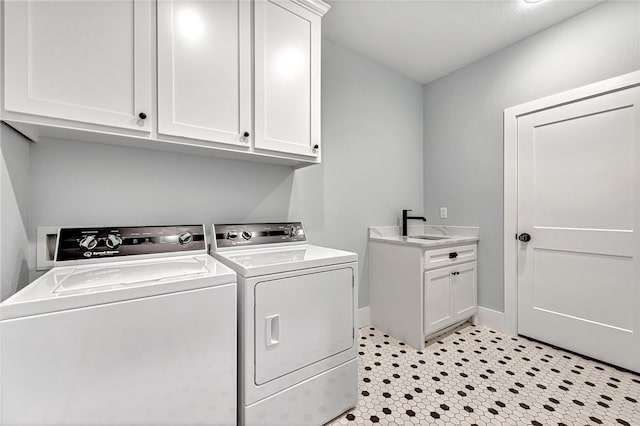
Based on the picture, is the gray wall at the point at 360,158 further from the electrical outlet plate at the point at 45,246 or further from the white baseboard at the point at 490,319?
the electrical outlet plate at the point at 45,246

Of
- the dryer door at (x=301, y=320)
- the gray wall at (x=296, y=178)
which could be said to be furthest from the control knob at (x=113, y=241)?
the dryer door at (x=301, y=320)

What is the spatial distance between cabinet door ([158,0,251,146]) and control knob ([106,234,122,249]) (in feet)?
1.96

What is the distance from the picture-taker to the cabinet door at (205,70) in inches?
52.1

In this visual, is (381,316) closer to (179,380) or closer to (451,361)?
(451,361)

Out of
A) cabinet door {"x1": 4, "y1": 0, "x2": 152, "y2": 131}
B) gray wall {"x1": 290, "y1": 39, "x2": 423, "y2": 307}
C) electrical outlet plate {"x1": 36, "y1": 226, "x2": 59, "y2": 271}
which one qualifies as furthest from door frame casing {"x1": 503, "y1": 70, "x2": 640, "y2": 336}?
electrical outlet plate {"x1": 36, "y1": 226, "x2": 59, "y2": 271}

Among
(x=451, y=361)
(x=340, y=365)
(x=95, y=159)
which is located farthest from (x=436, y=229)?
(x=95, y=159)

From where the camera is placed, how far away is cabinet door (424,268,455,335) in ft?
7.26

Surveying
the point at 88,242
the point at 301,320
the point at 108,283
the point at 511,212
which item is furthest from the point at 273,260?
the point at 511,212

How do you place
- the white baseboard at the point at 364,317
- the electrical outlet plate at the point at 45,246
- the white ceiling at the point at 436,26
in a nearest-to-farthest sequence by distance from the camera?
1. the electrical outlet plate at the point at 45,246
2. the white ceiling at the point at 436,26
3. the white baseboard at the point at 364,317

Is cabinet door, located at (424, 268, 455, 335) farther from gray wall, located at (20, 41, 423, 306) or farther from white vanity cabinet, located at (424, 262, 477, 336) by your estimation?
gray wall, located at (20, 41, 423, 306)

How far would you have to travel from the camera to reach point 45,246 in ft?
4.36

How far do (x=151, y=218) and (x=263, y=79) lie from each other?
106 centimetres

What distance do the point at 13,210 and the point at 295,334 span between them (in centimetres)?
132

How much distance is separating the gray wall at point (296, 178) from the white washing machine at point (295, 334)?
40 cm
